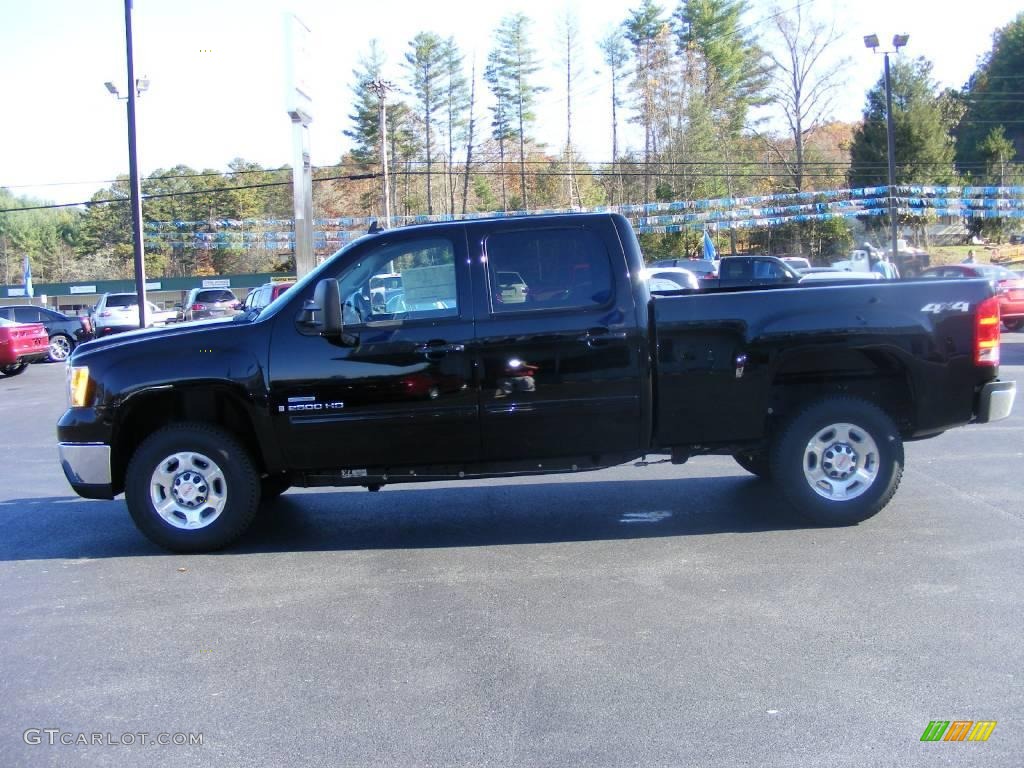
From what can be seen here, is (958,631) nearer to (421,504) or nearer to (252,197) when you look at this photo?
(421,504)

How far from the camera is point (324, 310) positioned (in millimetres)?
5891

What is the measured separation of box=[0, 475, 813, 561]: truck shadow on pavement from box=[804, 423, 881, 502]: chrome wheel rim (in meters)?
0.35

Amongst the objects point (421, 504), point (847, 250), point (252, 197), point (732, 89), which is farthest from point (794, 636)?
point (252, 197)

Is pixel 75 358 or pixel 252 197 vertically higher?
pixel 252 197

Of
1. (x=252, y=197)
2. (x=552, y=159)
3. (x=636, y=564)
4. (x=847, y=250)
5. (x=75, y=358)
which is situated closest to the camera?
(x=636, y=564)

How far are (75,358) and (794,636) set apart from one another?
480 centimetres

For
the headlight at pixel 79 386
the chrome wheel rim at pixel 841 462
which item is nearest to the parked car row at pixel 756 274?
the chrome wheel rim at pixel 841 462

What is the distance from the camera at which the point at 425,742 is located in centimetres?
364

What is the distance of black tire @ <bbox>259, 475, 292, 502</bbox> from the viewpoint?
6.89 m

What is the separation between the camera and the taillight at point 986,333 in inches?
252
